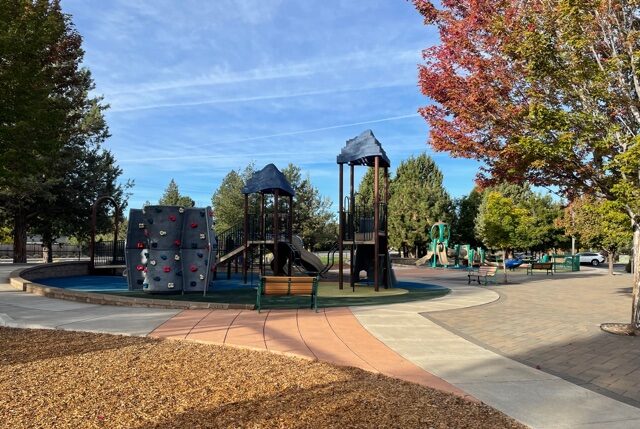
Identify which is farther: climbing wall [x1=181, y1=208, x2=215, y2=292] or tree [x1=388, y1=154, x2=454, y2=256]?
tree [x1=388, y1=154, x2=454, y2=256]

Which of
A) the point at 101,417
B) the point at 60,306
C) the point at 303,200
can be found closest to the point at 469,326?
the point at 101,417

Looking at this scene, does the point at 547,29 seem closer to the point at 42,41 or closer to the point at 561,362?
the point at 561,362

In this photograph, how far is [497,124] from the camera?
32.5 ft

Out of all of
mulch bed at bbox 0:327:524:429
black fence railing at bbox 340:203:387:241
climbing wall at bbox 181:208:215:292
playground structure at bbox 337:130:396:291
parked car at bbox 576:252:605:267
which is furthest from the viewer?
parked car at bbox 576:252:605:267

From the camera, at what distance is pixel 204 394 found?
4441 millimetres

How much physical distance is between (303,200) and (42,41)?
37057 mm

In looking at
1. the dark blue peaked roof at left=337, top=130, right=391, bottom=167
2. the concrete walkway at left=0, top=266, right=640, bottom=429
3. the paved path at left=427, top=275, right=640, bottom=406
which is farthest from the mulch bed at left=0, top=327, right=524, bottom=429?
the dark blue peaked roof at left=337, top=130, right=391, bottom=167

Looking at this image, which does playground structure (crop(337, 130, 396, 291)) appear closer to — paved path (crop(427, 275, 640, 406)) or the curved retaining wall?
paved path (crop(427, 275, 640, 406))

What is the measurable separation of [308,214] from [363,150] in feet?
102

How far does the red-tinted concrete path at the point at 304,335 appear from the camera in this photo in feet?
19.0

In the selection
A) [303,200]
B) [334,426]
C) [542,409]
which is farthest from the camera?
[303,200]

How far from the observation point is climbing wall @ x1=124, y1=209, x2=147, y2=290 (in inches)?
563

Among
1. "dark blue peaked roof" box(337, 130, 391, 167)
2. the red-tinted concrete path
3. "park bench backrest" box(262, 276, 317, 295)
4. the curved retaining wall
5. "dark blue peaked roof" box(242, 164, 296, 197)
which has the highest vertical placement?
"dark blue peaked roof" box(337, 130, 391, 167)

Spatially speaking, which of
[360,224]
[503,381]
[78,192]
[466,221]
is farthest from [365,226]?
[466,221]
